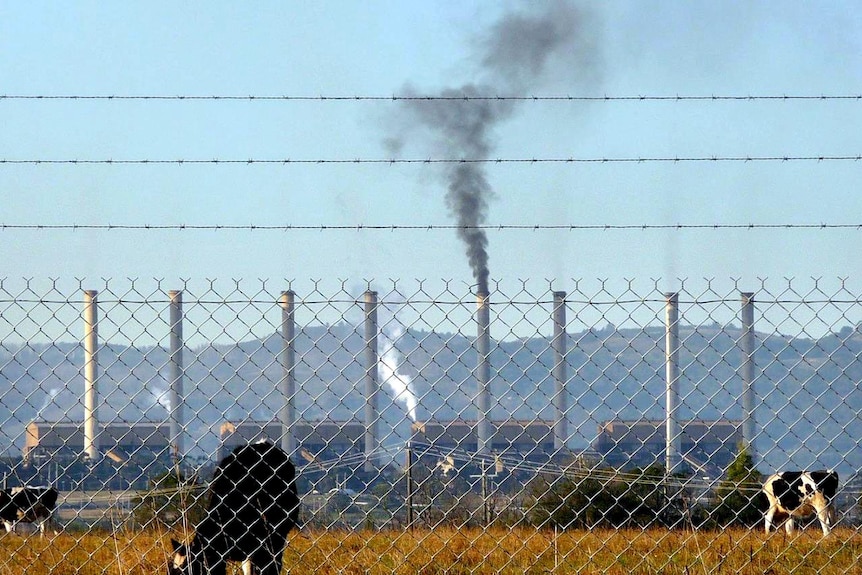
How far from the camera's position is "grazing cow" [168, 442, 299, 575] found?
17.4 feet

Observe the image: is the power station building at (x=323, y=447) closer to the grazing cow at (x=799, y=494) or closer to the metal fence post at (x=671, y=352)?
the metal fence post at (x=671, y=352)

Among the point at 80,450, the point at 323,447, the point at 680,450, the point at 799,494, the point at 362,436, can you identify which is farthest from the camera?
the point at 680,450

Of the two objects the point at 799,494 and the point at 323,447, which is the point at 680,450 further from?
the point at 323,447

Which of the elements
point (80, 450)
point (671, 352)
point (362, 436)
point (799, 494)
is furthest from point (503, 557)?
point (80, 450)

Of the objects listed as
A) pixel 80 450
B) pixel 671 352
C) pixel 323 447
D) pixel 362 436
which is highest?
pixel 671 352

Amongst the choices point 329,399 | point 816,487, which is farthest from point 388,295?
A: point 329,399

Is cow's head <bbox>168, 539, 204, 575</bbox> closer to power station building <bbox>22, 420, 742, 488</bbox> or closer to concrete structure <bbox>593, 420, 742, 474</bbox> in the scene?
power station building <bbox>22, 420, 742, 488</bbox>

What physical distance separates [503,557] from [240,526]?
58.5 inches

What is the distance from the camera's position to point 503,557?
614 cm

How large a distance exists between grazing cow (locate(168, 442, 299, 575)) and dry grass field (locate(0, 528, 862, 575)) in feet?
0.51

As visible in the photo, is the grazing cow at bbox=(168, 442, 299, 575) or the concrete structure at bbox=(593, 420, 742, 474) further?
the grazing cow at bbox=(168, 442, 299, 575)

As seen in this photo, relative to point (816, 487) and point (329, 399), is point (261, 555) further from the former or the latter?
point (329, 399)

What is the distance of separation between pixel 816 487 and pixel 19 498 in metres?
10.5

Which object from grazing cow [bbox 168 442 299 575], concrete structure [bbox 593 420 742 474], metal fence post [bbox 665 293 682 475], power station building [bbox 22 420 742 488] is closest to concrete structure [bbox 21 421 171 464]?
power station building [bbox 22 420 742 488]
